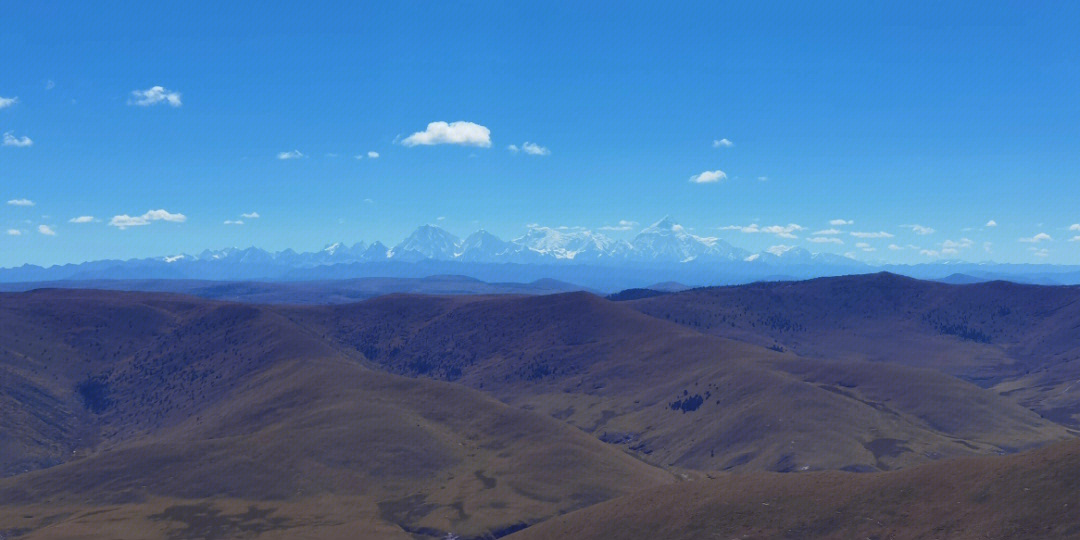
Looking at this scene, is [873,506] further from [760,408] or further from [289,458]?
[760,408]

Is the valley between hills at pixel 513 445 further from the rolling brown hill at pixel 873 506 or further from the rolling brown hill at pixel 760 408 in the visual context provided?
the rolling brown hill at pixel 760 408

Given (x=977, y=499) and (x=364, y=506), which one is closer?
(x=977, y=499)

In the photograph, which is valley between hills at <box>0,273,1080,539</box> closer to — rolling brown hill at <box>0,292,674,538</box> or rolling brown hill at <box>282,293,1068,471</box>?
rolling brown hill at <box>0,292,674,538</box>

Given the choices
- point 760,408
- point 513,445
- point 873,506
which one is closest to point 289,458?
point 513,445

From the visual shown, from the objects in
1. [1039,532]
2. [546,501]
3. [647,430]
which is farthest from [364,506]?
[1039,532]

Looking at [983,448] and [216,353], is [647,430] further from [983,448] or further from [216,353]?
[216,353]

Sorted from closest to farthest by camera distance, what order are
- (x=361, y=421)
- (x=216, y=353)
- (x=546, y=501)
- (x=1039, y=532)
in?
(x=1039, y=532), (x=546, y=501), (x=361, y=421), (x=216, y=353)

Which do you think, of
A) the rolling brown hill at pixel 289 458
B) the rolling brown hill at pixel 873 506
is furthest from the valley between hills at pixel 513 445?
the rolling brown hill at pixel 289 458
